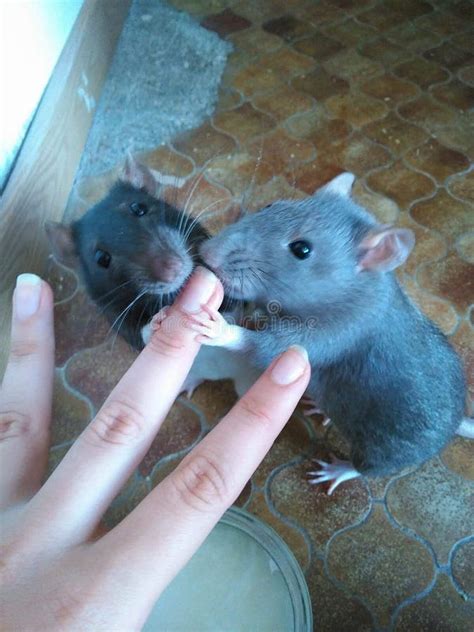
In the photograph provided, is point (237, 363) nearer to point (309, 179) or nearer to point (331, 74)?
point (309, 179)

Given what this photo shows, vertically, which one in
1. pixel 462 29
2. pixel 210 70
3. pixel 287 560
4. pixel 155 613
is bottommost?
pixel 287 560

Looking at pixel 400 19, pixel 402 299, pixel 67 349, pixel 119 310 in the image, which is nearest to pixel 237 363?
pixel 119 310

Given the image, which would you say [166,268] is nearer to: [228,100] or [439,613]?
[439,613]

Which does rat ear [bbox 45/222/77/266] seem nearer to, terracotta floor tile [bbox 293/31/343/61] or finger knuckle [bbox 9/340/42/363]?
finger knuckle [bbox 9/340/42/363]

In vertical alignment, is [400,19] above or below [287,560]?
above

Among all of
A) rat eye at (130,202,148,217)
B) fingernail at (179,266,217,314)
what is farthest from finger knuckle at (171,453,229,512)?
rat eye at (130,202,148,217)

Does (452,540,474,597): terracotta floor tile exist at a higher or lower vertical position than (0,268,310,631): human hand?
lower

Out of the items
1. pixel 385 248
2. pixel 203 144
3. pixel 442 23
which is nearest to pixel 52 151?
pixel 203 144
